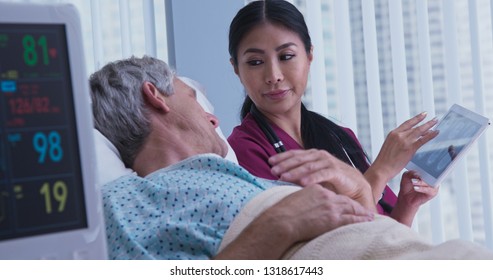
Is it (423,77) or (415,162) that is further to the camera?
(423,77)

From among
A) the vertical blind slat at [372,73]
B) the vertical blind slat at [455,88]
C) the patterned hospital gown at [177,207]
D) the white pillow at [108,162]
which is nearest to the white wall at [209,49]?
the vertical blind slat at [372,73]

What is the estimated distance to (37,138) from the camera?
98 cm

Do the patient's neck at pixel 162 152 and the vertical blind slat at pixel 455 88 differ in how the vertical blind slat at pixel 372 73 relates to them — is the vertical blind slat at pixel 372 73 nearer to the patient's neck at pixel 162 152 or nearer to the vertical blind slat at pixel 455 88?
the vertical blind slat at pixel 455 88

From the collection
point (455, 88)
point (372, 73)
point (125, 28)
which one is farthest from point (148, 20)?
point (455, 88)

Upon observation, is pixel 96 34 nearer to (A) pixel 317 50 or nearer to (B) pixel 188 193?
(A) pixel 317 50

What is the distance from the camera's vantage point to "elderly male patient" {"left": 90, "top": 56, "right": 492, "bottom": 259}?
1435 millimetres

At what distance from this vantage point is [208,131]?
1.84 m

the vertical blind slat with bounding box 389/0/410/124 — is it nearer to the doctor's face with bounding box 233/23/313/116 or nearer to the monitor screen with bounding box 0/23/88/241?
the doctor's face with bounding box 233/23/313/116

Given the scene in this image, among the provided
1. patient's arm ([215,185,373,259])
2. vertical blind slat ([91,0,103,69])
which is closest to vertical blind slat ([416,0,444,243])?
vertical blind slat ([91,0,103,69])

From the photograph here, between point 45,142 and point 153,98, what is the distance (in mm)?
828

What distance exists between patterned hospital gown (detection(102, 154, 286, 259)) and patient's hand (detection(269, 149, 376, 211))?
7 centimetres

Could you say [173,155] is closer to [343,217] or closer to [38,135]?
[343,217]

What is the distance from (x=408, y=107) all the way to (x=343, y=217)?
6.43ft
